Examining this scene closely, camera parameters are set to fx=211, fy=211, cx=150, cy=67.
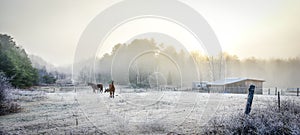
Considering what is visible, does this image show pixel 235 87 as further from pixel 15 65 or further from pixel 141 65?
pixel 15 65

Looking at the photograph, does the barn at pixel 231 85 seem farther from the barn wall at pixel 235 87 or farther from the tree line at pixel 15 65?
the tree line at pixel 15 65

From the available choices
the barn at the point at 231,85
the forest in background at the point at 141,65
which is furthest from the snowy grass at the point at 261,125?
the barn at the point at 231,85

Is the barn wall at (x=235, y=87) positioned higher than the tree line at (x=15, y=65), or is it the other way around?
the tree line at (x=15, y=65)

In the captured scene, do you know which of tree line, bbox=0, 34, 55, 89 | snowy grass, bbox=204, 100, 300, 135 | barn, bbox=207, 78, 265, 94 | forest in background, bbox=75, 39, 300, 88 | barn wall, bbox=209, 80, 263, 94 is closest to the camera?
snowy grass, bbox=204, 100, 300, 135

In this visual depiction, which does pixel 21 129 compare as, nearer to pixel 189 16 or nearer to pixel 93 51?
A: pixel 93 51

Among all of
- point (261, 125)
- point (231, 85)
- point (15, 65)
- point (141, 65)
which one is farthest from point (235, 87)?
point (15, 65)

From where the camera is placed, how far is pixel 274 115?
6.15 metres

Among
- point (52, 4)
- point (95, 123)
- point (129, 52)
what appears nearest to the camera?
point (95, 123)

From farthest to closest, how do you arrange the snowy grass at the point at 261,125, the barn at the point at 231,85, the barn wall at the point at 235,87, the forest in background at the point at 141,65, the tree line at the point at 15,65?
the barn at the point at 231,85, the barn wall at the point at 235,87, the tree line at the point at 15,65, the forest in background at the point at 141,65, the snowy grass at the point at 261,125

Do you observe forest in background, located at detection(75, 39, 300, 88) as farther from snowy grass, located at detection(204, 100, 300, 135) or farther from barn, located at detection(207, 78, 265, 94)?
barn, located at detection(207, 78, 265, 94)

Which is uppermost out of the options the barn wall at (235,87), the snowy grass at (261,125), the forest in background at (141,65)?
the forest in background at (141,65)

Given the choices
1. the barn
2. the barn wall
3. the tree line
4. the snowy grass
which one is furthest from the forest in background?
the tree line

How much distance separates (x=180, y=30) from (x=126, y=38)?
3302 millimetres

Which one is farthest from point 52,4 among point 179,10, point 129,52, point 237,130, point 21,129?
point 237,130
